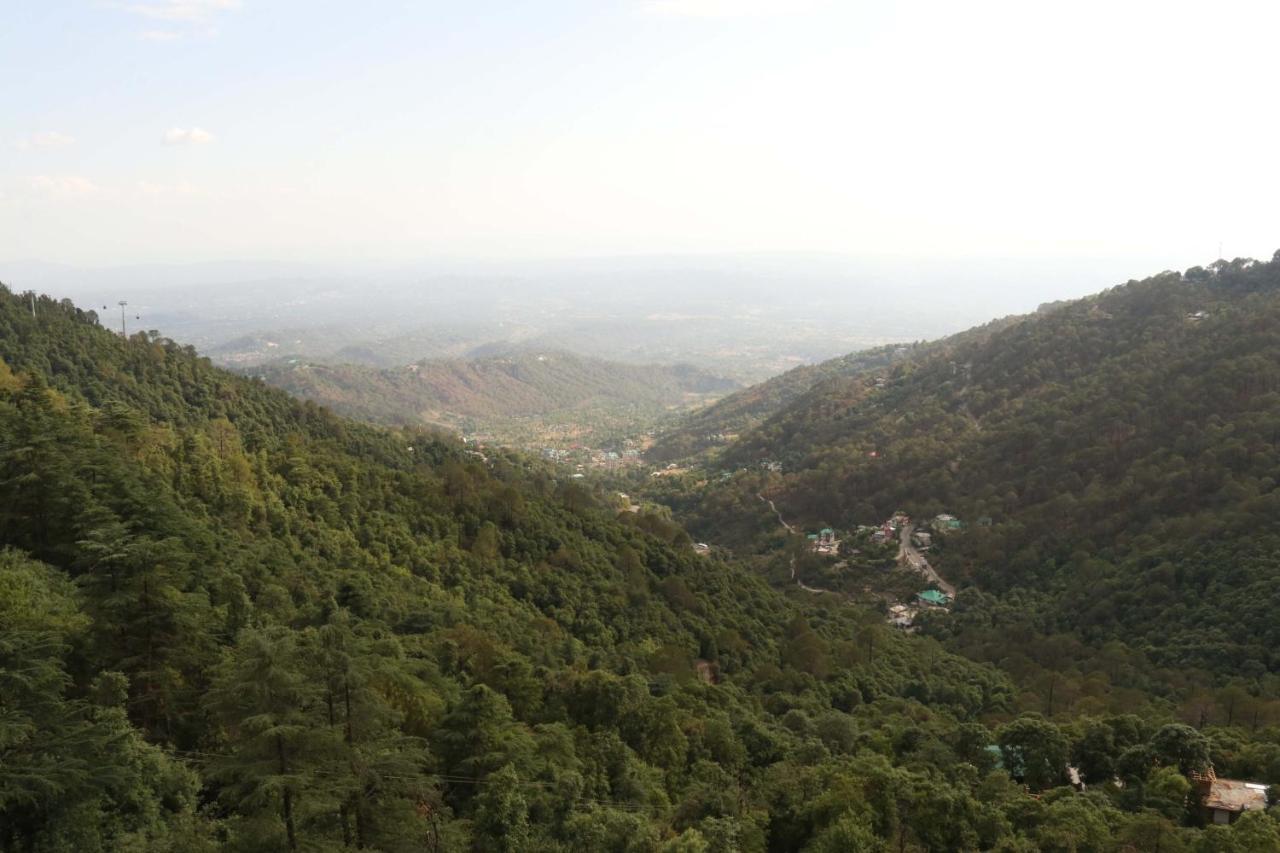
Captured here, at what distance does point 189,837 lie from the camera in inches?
375

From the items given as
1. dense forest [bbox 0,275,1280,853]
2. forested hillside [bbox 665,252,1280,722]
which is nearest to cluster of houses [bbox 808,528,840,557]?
forested hillside [bbox 665,252,1280,722]

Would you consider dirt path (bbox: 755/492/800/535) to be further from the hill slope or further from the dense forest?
the dense forest

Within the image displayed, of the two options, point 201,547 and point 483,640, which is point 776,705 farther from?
point 201,547

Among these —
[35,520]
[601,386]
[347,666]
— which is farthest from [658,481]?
[601,386]

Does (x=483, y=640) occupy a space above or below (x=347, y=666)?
below

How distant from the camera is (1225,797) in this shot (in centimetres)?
1838

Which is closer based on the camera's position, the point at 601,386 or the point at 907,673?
the point at 907,673

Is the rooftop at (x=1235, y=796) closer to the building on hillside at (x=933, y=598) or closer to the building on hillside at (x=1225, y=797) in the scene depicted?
the building on hillside at (x=1225, y=797)

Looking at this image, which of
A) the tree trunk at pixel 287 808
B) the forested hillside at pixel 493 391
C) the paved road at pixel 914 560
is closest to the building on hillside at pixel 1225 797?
the tree trunk at pixel 287 808

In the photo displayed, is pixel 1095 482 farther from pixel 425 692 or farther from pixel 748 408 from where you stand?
pixel 748 408

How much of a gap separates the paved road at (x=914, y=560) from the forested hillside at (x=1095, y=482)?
38.7 inches

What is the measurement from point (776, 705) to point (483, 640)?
12.1 metres

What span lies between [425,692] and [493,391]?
152868 mm

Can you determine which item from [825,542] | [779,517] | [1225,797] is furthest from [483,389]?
[1225,797]
